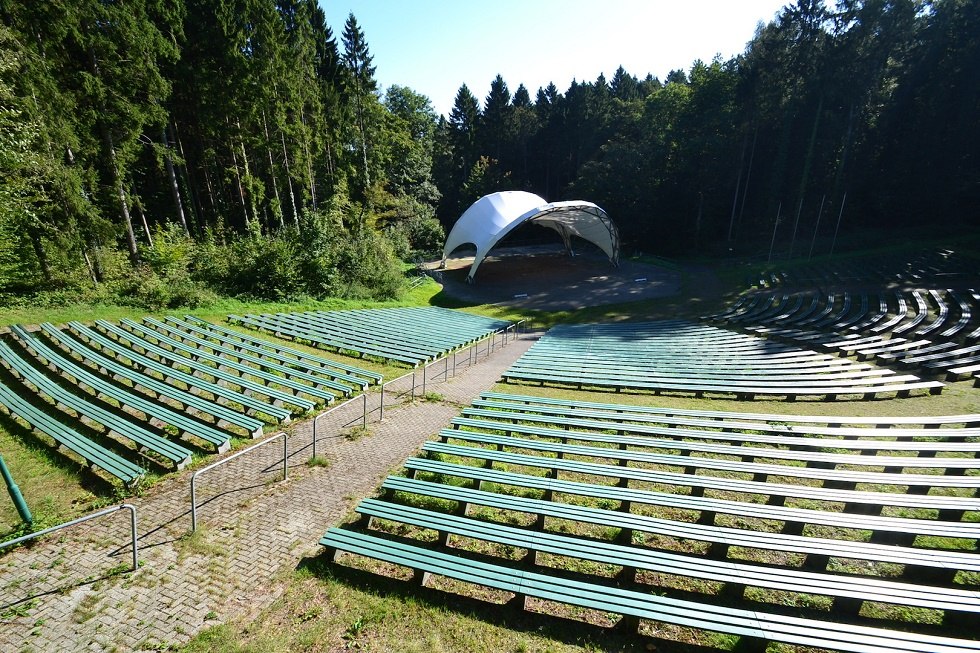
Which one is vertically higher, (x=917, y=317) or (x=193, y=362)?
(x=193, y=362)

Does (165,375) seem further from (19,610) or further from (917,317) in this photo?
(917,317)

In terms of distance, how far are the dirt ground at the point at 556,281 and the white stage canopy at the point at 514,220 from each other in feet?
6.23

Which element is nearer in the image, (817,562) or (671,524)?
(817,562)

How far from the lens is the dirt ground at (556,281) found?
3045 cm

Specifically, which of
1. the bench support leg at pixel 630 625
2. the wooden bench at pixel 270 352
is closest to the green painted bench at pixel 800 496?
the bench support leg at pixel 630 625

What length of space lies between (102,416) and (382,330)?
1109 centimetres

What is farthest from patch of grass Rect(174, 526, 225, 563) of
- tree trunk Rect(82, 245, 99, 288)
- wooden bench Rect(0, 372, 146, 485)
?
tree trunk Rect(82, 245, 99, 288)

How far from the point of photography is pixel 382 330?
756 inches

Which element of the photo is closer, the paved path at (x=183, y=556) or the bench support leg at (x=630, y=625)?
the bench support leg at (x=630, y=625)

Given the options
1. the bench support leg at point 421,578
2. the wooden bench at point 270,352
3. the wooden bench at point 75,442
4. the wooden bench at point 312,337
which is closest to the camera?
the bench support leg at point 421,578

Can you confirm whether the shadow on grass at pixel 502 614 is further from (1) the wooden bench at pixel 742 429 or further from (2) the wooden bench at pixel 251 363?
(2) the wooden bench at pixel 251 363

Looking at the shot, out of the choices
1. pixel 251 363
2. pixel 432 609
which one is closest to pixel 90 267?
pixel 251 363

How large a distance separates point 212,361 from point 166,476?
20.1 feet

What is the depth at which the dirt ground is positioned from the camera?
3045 cm
